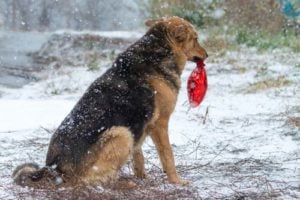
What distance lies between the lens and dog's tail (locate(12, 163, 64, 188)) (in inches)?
208

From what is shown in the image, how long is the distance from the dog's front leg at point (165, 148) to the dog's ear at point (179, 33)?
80cm

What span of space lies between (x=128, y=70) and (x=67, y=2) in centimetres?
2351

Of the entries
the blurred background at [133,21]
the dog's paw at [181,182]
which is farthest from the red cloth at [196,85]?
the blurred background at [133,21]

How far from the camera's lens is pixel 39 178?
5316mm

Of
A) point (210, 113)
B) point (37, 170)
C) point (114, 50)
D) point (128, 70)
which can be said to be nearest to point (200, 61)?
point (128, 70)

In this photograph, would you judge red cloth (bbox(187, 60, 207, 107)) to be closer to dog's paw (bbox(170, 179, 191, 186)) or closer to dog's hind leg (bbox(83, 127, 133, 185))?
dog's paw (bbox(170, 179, 191, 186))

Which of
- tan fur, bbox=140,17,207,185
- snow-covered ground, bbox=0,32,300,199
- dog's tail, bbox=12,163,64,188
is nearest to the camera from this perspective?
dog's tail, bbox=12,163,64,188

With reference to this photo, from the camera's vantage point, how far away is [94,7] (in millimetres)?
28234

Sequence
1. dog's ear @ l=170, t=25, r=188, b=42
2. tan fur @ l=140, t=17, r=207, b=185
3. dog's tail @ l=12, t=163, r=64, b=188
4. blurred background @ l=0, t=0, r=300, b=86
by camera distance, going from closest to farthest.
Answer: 1. dog's tail @ l=12, t=163, r=64, b=188
2. tan fur @ l=140, t=17, r=207, b=185
3. dog's ear @ l=170, t=25, r=188, b=42
4. blurred background @ l=0, t=0, r=300, b=86

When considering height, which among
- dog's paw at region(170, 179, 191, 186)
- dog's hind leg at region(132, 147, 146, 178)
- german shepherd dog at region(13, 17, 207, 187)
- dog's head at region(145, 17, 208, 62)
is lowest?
dog's paw at region(170, 179, 191, 186)

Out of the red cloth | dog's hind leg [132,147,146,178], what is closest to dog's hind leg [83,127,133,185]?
dog's hind leg [132,147,146,178]

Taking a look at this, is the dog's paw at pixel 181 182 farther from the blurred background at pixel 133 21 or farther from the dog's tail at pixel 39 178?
the blurred background at pixel 133 21

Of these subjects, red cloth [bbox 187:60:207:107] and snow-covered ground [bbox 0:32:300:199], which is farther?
red cloth [bbox 187:60:207:107]

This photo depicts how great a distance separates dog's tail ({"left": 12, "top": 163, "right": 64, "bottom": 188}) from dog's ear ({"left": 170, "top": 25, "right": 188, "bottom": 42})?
1.72 meters
